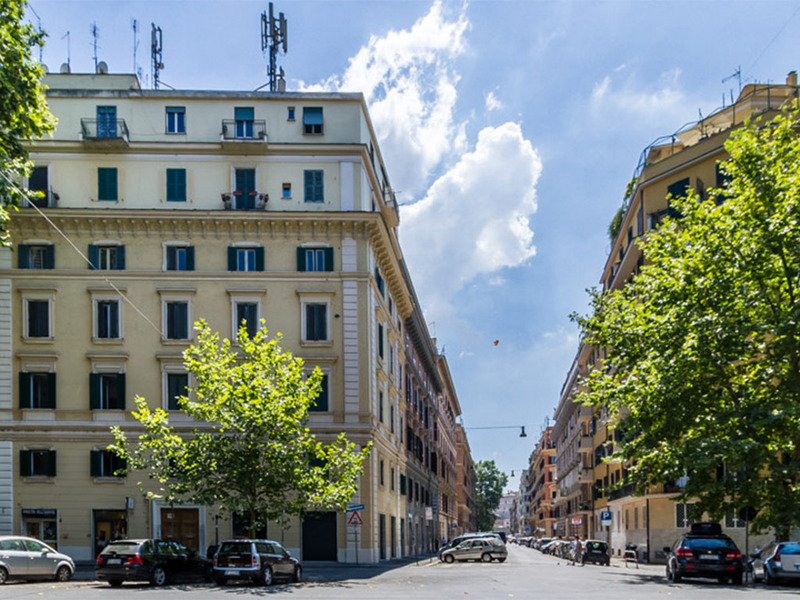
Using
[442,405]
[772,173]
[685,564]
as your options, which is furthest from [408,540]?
[442,405]

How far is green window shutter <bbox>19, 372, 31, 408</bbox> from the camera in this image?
39688mm

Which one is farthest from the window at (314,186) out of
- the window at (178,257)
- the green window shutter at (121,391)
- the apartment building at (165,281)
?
the green window shutter at (121,391)

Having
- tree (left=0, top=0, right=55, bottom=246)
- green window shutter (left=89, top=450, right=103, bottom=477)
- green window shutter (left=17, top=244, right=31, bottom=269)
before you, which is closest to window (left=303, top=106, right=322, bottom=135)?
green window shutter (left=17, top=244, right=31, bottom=269)

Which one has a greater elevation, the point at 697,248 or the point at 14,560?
the point at 697,248

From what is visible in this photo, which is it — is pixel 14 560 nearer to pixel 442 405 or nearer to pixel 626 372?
pixel 626 372

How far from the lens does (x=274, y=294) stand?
40781mm

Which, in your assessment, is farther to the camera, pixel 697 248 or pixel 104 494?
pixel 104 494

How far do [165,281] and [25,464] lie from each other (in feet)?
31.9

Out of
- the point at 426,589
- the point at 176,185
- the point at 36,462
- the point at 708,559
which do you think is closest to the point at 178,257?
the point at 176,185

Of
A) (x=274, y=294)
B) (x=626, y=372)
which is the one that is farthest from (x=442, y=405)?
(x=626, y=372)

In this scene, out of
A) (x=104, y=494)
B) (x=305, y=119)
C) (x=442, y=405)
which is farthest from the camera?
(x=442, y=405)

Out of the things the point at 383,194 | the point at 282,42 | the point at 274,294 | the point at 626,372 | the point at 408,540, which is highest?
the point at 282,42

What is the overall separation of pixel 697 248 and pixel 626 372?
5.52 metres

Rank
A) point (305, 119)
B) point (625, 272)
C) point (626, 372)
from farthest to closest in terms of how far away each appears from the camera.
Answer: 1. point (625, 272)
2. point (305, 119)
3. point (626, 372)
